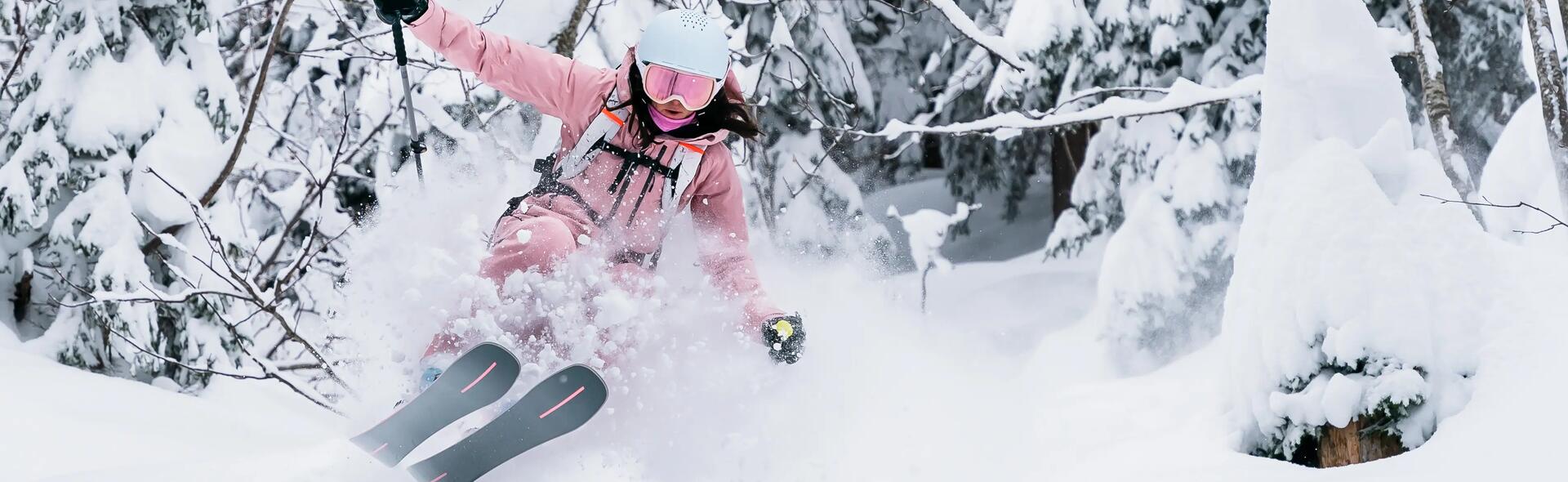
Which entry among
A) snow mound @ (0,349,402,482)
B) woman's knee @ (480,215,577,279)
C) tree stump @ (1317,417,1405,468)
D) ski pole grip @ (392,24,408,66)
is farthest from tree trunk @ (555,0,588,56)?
tree stump @ (1317,417,1405,468)

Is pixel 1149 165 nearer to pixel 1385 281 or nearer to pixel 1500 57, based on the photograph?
pixel 1500 57

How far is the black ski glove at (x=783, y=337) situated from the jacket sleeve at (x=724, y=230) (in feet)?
0.71

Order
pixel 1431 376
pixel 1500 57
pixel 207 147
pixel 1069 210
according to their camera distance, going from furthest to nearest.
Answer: pixel 1069 210
pixel 1500 57
pixel 207 147
pixel 1431 376

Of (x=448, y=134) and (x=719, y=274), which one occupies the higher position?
(x=719, y=274)

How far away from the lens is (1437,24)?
351 inches

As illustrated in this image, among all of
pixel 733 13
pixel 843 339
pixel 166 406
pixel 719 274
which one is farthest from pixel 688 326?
pixel 733 13

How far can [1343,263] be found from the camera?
371 cm

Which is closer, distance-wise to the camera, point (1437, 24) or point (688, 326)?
point (688, 326)

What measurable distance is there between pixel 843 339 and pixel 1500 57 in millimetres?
6491

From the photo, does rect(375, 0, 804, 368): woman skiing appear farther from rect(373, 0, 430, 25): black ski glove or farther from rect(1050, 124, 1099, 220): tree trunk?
rect(1050, 124, 1099, 220): tree trunk

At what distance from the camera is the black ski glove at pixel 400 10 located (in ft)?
12.3

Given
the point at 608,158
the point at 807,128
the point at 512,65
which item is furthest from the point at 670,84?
the point at 807,128

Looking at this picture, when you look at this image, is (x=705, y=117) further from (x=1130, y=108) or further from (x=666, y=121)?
(x=1130, y=108)

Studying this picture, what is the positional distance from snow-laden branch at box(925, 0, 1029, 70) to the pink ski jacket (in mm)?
2826
